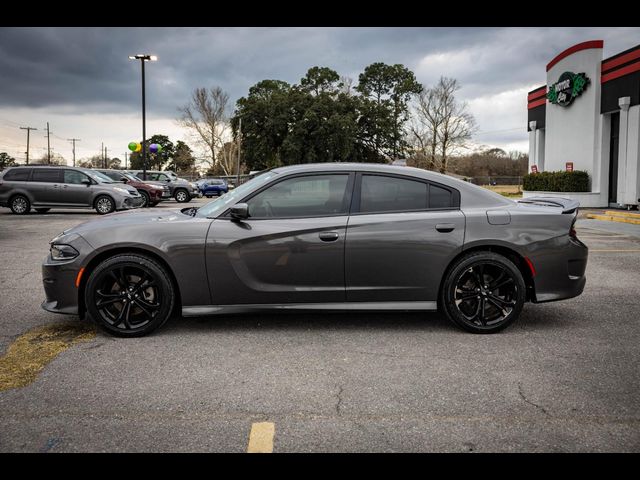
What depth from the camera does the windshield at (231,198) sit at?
4.85 m

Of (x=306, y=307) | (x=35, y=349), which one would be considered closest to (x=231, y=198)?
(x=306, y=307)

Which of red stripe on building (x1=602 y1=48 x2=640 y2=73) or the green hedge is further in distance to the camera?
the green hedge

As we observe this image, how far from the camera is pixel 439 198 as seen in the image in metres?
4.96

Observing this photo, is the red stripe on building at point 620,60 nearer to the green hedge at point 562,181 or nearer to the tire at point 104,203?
the green hedge at point 562,181

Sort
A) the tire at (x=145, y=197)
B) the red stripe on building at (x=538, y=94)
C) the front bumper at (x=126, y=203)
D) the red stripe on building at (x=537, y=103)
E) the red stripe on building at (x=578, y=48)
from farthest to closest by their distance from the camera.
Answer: the red stripe on building at (x=537, y=103), the red stripe on building at (x=538, y=94), the tire at (x=145, y=197), the red stripe on building at (x=578, y=48), the front bumper at (x=126, y=203)

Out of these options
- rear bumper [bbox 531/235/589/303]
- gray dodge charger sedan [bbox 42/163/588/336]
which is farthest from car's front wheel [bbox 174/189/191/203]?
rear bumper [bbox 531/235/589/303]

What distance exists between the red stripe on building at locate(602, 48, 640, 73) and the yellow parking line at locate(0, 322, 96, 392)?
22347 millimetres

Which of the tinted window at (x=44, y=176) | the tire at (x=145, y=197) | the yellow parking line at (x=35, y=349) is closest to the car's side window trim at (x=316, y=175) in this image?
the yellow parking line at (x=35, y=349)

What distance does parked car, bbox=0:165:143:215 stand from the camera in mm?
18922

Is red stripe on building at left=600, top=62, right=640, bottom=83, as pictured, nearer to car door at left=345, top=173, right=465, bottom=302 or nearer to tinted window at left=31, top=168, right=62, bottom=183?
car door at left=345, top=173, right=465, bottom=302

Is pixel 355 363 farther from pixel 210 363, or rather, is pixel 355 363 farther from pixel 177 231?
pixel 177 231

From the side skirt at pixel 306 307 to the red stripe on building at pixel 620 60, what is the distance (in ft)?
67.5
